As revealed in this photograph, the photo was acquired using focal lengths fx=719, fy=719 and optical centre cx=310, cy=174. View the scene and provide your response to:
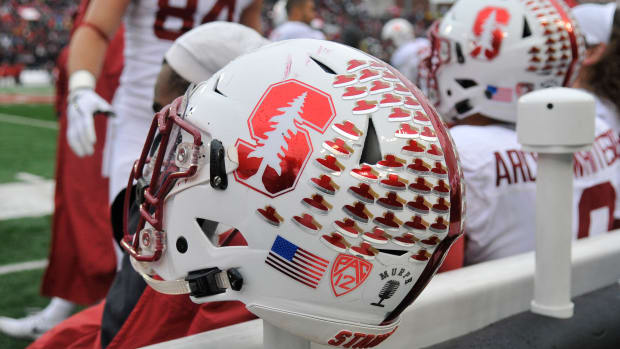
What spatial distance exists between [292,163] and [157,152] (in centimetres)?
25

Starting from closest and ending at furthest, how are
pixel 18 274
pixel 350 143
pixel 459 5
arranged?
pixel 350 143 → pixel 459 5 → pixel 18 274

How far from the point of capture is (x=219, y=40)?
1629 mm

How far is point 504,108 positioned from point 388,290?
115 cm

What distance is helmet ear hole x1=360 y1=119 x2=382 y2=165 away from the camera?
962mm

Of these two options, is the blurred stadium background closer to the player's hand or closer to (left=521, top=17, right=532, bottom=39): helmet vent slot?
the player's hand

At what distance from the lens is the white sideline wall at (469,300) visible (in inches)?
43.3

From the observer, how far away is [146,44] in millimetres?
2395

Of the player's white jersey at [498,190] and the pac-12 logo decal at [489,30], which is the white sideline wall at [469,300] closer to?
the player's white jersey at [498,190]

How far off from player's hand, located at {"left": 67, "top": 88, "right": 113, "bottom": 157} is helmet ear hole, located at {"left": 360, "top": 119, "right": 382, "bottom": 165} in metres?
1.14

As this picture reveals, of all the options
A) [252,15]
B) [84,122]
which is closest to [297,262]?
[84,122]

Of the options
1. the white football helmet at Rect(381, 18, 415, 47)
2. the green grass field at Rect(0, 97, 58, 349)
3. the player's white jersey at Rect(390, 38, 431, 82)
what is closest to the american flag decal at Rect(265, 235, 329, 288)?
the green grass field at Rect(0, 97, 58, 349)

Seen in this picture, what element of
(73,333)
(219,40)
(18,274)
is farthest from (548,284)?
(18,274)

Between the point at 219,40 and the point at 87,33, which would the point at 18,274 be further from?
the point at 219,40

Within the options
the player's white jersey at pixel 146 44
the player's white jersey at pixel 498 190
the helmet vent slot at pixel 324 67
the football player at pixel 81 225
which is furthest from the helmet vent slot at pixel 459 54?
the football player at pixel 81 225
